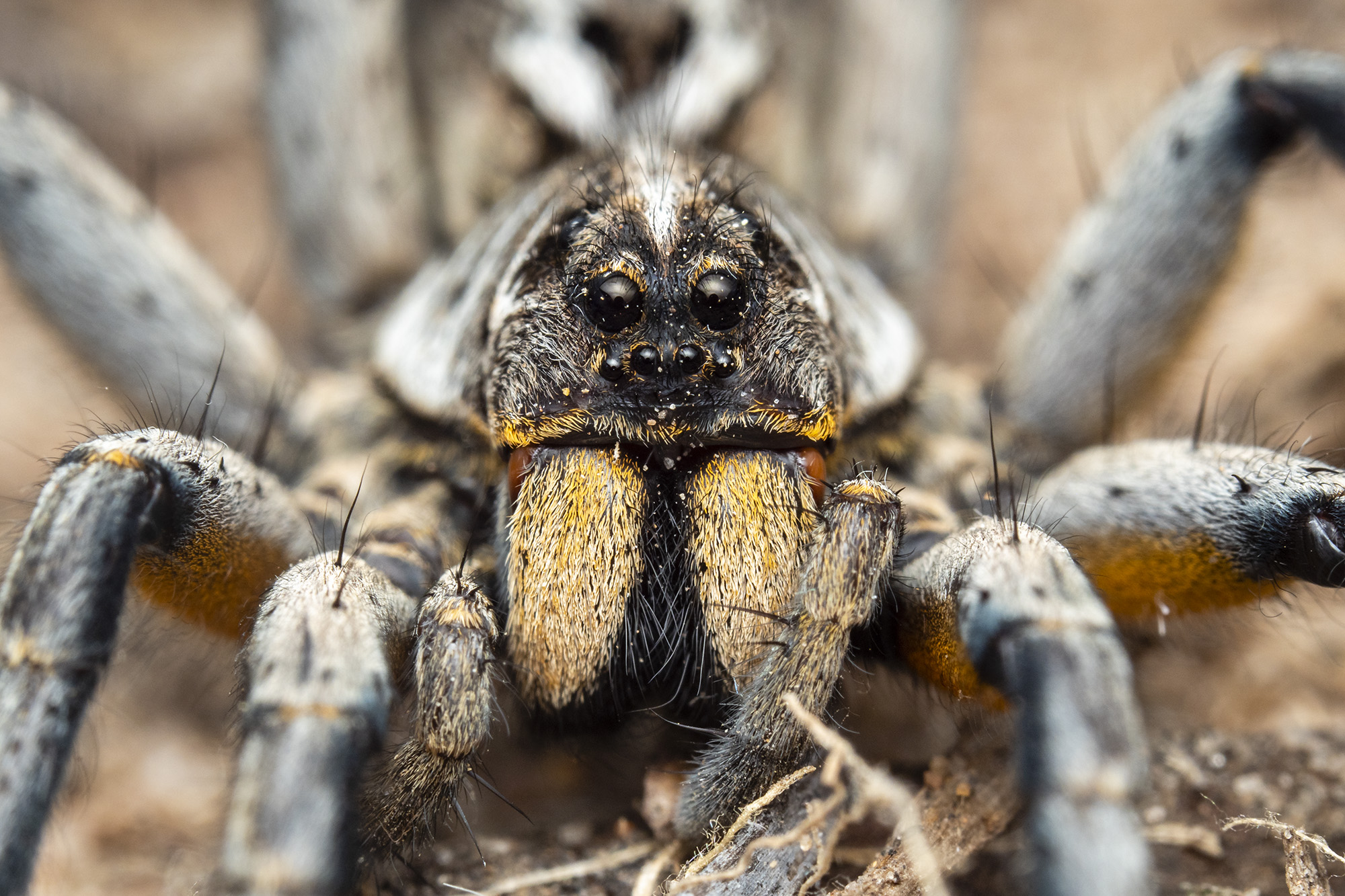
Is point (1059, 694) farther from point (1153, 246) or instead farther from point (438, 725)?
point (1153, 246)

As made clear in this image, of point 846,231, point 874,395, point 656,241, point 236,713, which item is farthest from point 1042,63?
point 236,713

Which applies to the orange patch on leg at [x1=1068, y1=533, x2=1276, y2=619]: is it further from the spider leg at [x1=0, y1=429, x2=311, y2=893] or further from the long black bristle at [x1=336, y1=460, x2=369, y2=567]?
the spider leg at [x1=0, y1=429, x2=311, y2=893]

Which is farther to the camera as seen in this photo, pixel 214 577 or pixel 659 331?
pixel 214 577

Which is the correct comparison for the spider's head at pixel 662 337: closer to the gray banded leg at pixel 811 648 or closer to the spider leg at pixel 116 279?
the gray banded leg at pixel 811 648

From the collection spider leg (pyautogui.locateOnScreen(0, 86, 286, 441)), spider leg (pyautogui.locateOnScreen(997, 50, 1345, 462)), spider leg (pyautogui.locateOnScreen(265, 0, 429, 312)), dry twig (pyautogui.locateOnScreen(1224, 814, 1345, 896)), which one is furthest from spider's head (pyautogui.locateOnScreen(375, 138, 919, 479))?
spider leg (pyautogui.locateOnScreen(265, 0, 429, 312))

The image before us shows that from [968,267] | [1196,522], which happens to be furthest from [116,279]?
[968,267]

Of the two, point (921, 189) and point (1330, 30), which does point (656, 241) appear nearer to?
point (921, 189)
